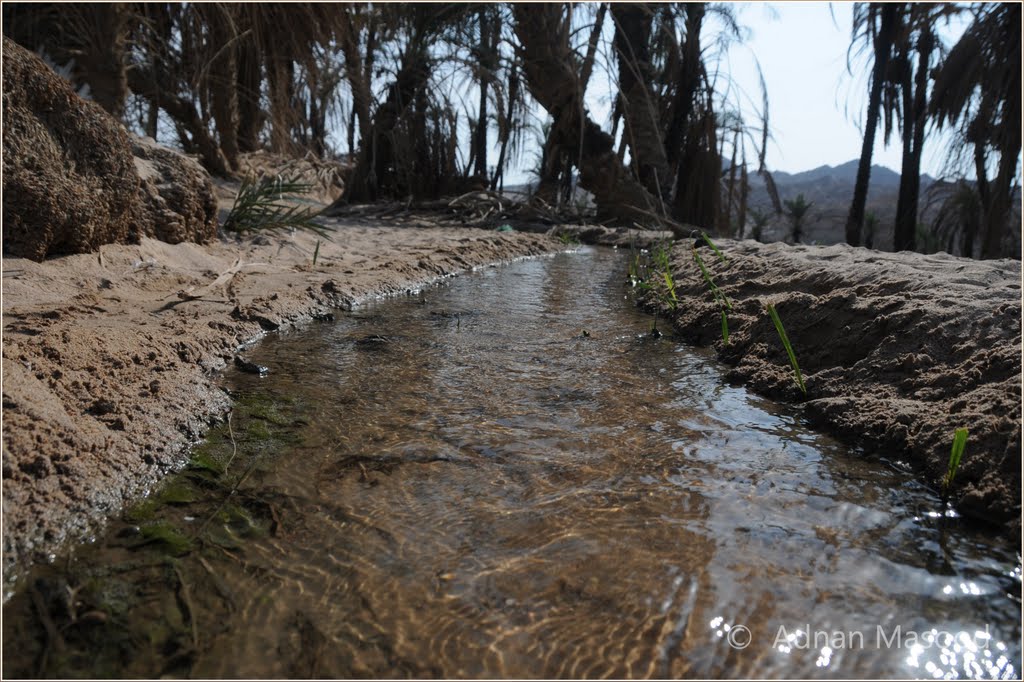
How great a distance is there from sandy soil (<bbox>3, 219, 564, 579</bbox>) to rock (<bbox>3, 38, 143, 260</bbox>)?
0.12 metres

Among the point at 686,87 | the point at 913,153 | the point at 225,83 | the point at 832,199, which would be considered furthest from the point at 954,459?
the point at 832,199

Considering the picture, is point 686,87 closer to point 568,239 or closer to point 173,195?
point 568,239

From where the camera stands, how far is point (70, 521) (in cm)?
148

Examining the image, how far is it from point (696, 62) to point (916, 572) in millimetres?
11236

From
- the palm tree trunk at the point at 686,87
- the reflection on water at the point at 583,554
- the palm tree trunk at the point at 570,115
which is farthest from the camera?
the palm tree trunk at the point at 686,87

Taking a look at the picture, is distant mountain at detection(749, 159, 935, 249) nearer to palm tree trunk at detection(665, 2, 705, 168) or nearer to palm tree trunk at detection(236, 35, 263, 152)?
palm tree trunk at detection(665, 2, 705, 168)

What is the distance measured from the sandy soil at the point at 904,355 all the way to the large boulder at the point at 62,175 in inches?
120

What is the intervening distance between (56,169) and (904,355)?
3.69 meters

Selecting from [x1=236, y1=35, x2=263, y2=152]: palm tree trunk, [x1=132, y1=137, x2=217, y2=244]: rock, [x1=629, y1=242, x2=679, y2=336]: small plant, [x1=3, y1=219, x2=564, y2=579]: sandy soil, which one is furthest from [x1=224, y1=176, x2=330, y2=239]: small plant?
[x1=236, y1=35, x2=263, y2=152]: palm tree trunk

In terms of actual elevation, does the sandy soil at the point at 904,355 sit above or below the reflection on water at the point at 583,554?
above

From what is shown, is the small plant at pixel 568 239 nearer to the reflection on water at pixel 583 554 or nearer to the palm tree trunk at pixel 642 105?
the palm tree trunk at pixel 642 105

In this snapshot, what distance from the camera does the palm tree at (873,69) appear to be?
11008 mm

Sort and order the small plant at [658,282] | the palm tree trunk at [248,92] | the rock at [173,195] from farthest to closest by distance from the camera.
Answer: the palm tree trunk at [248,92] < the small plant at [658,282] < the rock at [173,195]

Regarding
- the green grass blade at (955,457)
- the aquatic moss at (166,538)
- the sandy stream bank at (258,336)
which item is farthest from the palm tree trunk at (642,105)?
the aquatic moss at (166,538)
